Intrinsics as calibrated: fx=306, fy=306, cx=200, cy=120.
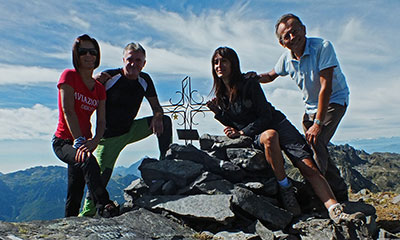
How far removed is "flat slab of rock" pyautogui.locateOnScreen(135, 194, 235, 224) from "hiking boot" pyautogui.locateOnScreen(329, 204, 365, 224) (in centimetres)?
187

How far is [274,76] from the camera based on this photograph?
7.70 metres

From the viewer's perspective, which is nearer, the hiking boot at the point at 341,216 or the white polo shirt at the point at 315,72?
the hiking boot at the point at 341,216

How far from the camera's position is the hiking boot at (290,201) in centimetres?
651

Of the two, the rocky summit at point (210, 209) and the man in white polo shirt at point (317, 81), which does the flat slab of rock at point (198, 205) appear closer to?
the rocky summit at point (210, 209)

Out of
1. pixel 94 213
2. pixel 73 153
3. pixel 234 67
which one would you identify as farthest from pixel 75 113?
pixel 234 67

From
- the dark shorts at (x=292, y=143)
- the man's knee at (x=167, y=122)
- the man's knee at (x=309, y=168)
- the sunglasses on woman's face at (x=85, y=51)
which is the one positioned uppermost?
the sunglasses on woman's face at (x=85, y=51)

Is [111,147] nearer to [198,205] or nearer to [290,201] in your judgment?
[198,205]

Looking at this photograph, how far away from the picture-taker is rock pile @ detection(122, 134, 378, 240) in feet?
19.1

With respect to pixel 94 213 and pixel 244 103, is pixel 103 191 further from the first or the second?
pixel 244 103

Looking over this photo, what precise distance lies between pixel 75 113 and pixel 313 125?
4.76m

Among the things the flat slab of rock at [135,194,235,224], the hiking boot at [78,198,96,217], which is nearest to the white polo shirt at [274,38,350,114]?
the flat slab of rock at [135,194,235,224]

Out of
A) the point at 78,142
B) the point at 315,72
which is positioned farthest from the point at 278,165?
the point at 78,142

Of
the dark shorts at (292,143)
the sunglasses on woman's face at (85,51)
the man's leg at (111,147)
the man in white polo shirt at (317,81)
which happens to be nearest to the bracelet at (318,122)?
the man in white polo shirt at (317,81)

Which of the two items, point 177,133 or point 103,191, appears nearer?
point 103,191
